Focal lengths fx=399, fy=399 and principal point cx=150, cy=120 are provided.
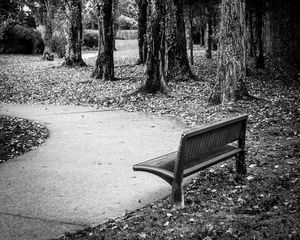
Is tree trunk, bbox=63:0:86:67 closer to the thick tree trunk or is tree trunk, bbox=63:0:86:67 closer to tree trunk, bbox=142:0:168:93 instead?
the thick tree trunk

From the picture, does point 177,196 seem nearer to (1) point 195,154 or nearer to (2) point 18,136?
(1) point 195,154

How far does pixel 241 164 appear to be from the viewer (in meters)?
6.24

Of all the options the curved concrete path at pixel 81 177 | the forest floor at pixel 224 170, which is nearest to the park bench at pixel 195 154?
the forest floor at pixel 224 170

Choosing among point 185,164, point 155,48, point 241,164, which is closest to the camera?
point 185,164

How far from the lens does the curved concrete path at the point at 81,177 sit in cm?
499

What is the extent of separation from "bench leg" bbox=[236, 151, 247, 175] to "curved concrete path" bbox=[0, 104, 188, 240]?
115 centimetres

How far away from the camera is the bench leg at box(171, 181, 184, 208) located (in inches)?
193

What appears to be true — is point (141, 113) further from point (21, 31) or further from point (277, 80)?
point (21, 31)

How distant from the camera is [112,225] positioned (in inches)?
188

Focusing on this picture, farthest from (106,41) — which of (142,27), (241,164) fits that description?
(241,164)

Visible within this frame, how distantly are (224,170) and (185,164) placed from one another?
186 centimetres

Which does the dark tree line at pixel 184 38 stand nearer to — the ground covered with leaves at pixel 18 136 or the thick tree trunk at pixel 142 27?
the thick tree trunk at pixel 142 27

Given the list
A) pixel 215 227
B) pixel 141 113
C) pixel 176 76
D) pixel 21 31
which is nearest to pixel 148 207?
pixel 215 227

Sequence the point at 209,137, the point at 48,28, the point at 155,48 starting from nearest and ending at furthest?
the point at 209,137 → the point at 155,48 → the point at 48,28
